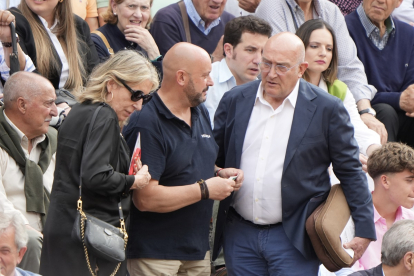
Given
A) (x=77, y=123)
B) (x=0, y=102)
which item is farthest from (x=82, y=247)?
(x=0, y=102)

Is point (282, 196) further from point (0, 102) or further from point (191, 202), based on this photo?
point (0, 102)

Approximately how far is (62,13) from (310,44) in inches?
80.3

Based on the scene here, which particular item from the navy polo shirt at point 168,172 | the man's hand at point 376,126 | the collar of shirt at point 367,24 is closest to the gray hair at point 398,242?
the navy polo shirt at point 168,172

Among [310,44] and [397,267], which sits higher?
[310,44]

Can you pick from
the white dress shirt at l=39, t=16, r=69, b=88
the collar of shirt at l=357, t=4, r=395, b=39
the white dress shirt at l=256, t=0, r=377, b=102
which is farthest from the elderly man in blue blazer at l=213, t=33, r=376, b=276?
the collar of shirt at l=357, t=4, r=395, b=39

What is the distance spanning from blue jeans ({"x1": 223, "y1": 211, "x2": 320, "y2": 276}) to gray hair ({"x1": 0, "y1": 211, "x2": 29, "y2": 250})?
1377 millimetres

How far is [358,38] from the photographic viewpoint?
672 centimetres

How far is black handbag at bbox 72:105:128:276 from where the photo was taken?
3352mm

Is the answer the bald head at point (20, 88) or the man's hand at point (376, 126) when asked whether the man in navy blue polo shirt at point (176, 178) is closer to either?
the bald head at point (20, 88)

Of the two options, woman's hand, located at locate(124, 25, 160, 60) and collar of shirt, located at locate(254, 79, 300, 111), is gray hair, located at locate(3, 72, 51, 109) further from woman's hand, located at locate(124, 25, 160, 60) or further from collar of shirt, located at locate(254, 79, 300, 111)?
collar of shirt, located at locate(254, 79, 300, 111)

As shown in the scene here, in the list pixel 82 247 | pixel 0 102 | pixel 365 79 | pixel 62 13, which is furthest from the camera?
pixel 365 79

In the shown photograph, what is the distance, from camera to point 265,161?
402cm

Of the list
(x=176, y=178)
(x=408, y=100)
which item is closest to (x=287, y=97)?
(x=176, y=178)

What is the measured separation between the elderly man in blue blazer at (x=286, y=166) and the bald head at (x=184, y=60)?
1.35 ft
